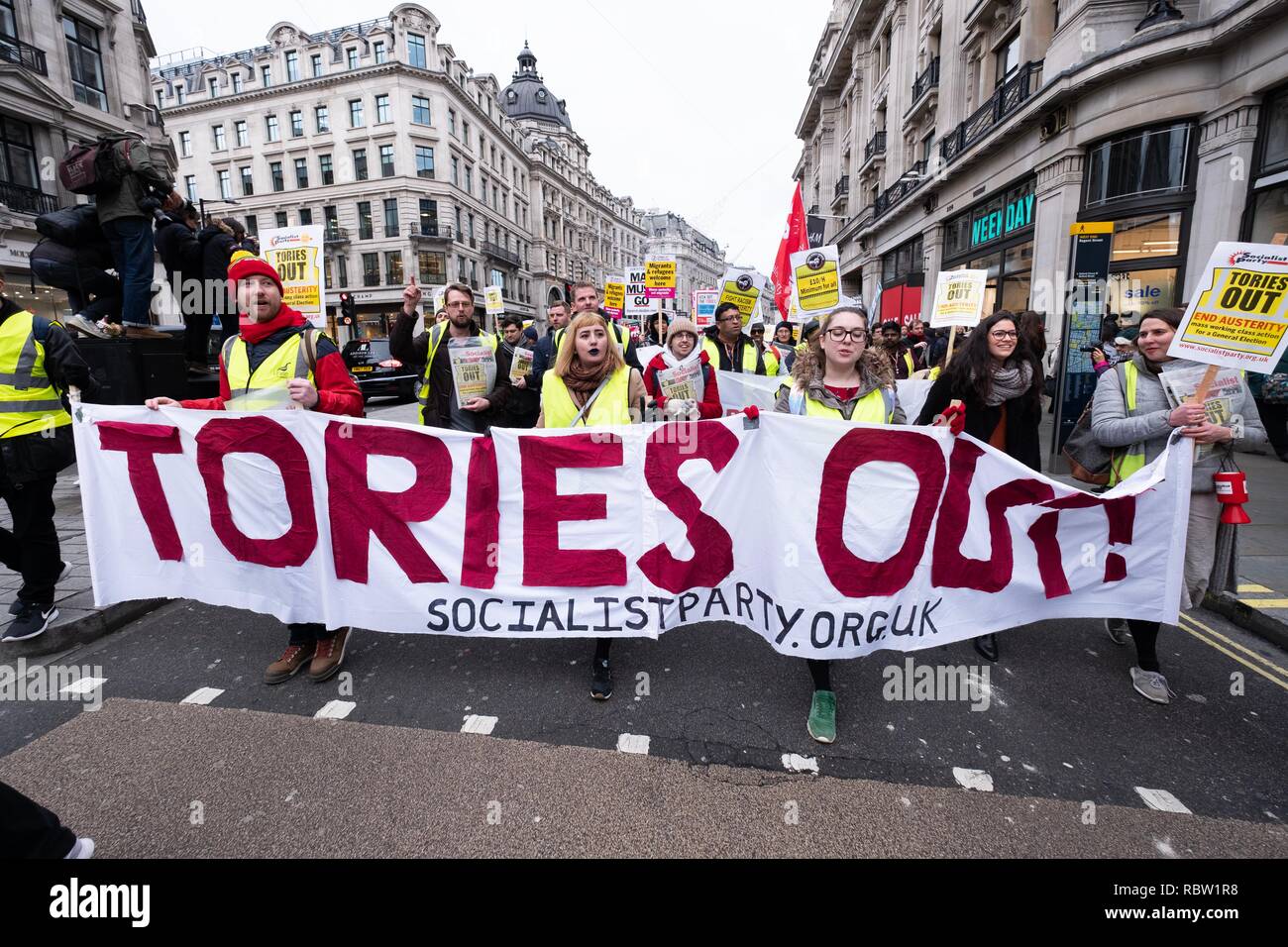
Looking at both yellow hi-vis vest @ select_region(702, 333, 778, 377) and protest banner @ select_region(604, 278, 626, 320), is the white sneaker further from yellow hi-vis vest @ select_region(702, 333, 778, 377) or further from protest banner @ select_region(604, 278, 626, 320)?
protest banner @ select_region(604, 278, 626, 320)

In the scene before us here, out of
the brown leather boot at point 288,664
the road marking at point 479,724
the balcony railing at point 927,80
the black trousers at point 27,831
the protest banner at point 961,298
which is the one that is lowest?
the road marking at point 479,724

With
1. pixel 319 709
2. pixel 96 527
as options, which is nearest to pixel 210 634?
pixel 96 527

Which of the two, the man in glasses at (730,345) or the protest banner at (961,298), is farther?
the man in glasses at (730,345)

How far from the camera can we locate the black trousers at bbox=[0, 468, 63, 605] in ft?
12.1

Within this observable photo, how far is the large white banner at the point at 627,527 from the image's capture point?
3018mm

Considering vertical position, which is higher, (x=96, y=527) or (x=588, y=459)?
(x=588, y=459)

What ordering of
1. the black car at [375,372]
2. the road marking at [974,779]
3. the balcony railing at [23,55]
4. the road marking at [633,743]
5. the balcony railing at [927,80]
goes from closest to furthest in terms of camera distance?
the road marking at [974,779] < the road marking at [633,743] < the black car at [375,372] < the balcony railing at [23,55] < the balcony railing at [927,80]

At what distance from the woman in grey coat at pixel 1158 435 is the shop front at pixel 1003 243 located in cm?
1265

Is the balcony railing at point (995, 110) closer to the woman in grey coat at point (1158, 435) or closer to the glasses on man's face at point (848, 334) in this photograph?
the woman in grey coat at point (1158, 435)

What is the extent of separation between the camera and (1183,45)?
435 inches

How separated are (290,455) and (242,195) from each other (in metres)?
63.4

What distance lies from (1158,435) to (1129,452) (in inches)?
8.0

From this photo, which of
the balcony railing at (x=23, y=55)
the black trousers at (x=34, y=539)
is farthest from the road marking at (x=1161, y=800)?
the balcony railing at (x=23, y=55)
